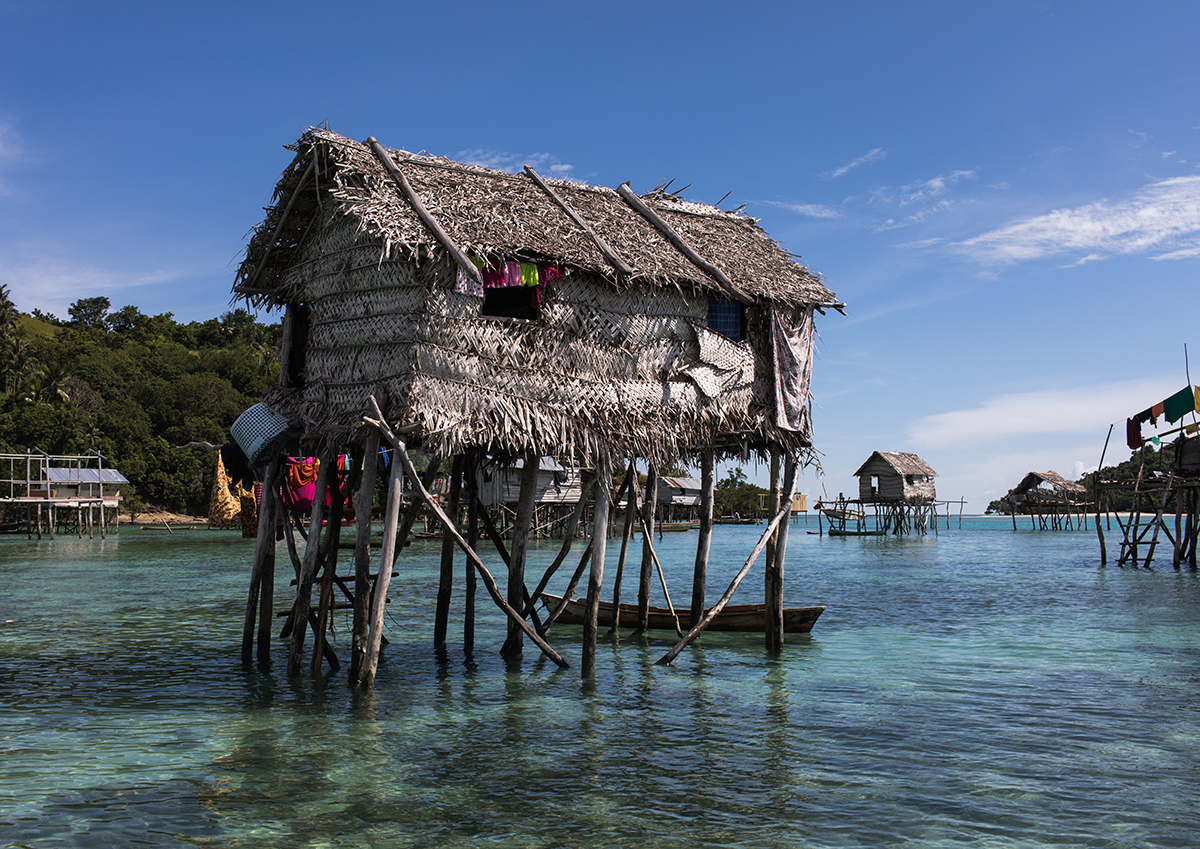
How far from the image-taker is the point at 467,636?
1416 cm

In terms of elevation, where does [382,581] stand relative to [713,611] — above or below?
above

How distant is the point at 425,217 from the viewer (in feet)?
33.8

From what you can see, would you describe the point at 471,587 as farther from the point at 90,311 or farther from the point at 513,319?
the point at 90,311

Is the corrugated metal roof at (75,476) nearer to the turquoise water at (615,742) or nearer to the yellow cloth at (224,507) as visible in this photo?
the yellow cloth at (224,507)

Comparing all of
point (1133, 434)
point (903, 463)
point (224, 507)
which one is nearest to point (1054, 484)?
point (903, 463)

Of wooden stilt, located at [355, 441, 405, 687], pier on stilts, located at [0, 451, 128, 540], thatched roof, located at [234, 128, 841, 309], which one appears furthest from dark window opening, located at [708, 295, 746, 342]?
pier on stilts, located at [0, 451, 128, 540]

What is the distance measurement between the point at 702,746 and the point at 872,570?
2783cm

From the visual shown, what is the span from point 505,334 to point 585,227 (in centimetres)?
212

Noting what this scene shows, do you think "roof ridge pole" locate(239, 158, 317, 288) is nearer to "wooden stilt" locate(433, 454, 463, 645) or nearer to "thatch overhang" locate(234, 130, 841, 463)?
"thatch overhang" locate(234, 130, 841, 463)

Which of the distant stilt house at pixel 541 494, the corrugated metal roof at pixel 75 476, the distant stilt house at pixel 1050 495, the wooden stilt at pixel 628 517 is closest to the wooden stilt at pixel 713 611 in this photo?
the wooden stilt at pixel 628 517

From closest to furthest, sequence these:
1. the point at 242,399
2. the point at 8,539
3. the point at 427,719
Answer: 1. the point at 427,719
2. the point at 8,539
3. the point at 242,399

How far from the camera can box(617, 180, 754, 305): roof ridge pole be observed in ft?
40.3

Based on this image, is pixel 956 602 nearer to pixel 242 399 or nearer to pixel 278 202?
pixel 278 202

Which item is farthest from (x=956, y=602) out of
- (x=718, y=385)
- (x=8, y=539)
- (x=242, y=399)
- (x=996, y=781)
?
(x=242, y=399)
